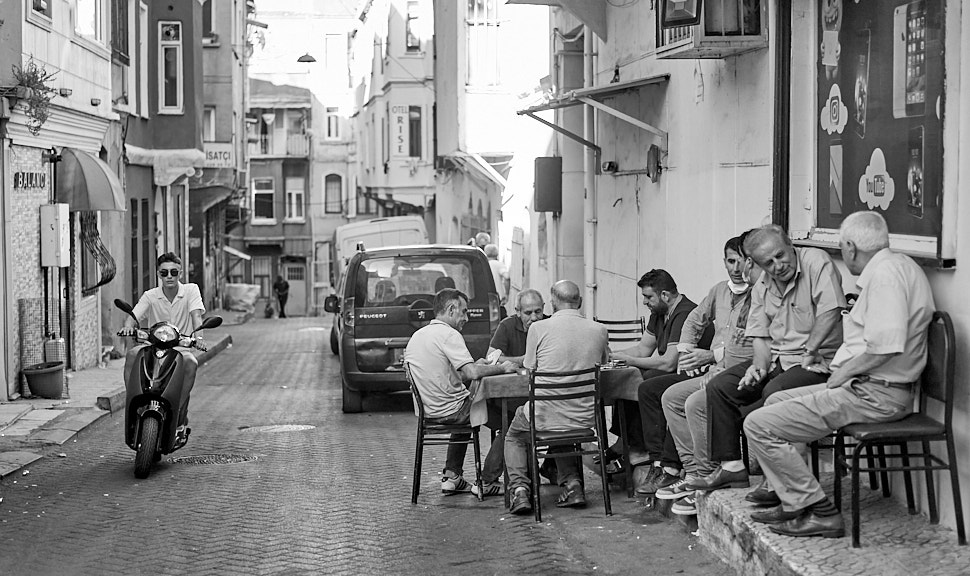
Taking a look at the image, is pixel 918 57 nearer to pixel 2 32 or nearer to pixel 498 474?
pixel 498 474

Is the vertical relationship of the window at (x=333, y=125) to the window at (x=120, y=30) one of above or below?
above

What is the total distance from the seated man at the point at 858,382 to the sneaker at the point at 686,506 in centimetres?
113

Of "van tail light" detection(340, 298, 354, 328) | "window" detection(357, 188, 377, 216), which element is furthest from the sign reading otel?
"van tail light" detection(340, 298, 354, 328)

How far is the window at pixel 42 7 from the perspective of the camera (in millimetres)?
15005

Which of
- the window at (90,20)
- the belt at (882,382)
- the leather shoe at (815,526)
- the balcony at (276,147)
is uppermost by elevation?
the balcony at (276,147)

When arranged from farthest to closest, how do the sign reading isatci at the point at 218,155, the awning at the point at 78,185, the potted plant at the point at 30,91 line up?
the sign reading isatci at the point at 218,155 → the awning at the point at 78,185 → the potted plant at the point at 30,91

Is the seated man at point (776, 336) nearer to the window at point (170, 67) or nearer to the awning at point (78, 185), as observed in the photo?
the awning at point (78, 185)

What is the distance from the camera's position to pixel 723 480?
7.21 meters

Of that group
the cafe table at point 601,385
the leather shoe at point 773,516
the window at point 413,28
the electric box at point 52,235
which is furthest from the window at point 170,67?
the leather shoe at point 773,516

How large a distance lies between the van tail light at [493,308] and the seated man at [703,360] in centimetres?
637

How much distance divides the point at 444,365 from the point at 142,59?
58.5 feet

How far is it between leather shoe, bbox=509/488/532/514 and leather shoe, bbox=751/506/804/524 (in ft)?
6.71

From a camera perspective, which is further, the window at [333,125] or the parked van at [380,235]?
the window at [333,125]

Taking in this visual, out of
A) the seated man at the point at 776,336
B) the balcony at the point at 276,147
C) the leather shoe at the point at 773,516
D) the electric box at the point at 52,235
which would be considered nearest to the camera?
the leather shoe at the point at 773,516
